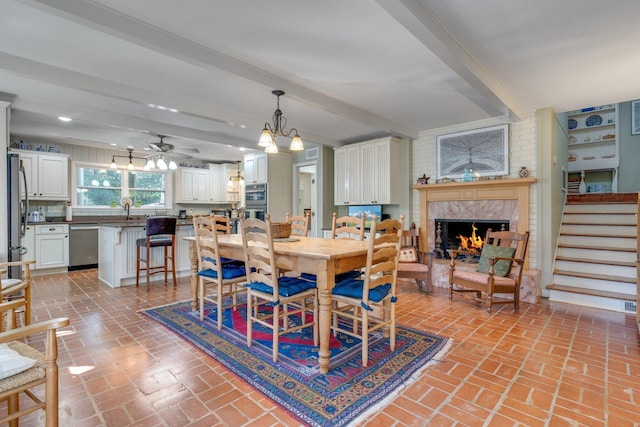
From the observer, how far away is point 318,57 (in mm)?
2770

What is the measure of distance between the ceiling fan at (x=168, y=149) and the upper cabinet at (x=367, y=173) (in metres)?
3.08

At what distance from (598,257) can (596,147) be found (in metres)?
3.89

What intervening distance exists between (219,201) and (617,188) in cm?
902

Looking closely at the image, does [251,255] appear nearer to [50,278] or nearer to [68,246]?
[50,278]

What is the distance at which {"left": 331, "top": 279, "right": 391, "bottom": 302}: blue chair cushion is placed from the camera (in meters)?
2.34

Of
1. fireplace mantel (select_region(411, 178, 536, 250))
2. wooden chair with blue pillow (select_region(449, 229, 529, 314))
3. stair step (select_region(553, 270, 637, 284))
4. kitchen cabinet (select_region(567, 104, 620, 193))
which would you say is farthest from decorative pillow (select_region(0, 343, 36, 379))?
kitchen cabinet (select_region(567, 104, 620, 193))

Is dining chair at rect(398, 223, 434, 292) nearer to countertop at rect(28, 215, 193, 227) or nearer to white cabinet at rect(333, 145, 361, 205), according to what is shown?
white cabinet at rect(333, 145, 361, 205)

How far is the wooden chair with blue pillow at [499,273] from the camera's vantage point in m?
3.51

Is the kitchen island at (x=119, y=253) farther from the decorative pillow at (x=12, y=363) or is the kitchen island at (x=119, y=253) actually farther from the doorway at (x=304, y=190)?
the decorative pillow at (x=12, y=363)

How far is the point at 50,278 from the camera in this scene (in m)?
5.15

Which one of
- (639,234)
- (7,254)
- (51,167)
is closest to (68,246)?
(51,167)

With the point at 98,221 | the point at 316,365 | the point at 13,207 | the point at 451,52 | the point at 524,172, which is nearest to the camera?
the point at 316,365

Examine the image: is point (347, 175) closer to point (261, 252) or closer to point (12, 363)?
point (261, 252)

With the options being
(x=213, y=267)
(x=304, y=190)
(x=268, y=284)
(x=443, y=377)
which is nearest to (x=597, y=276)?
(x=443, y=377)
